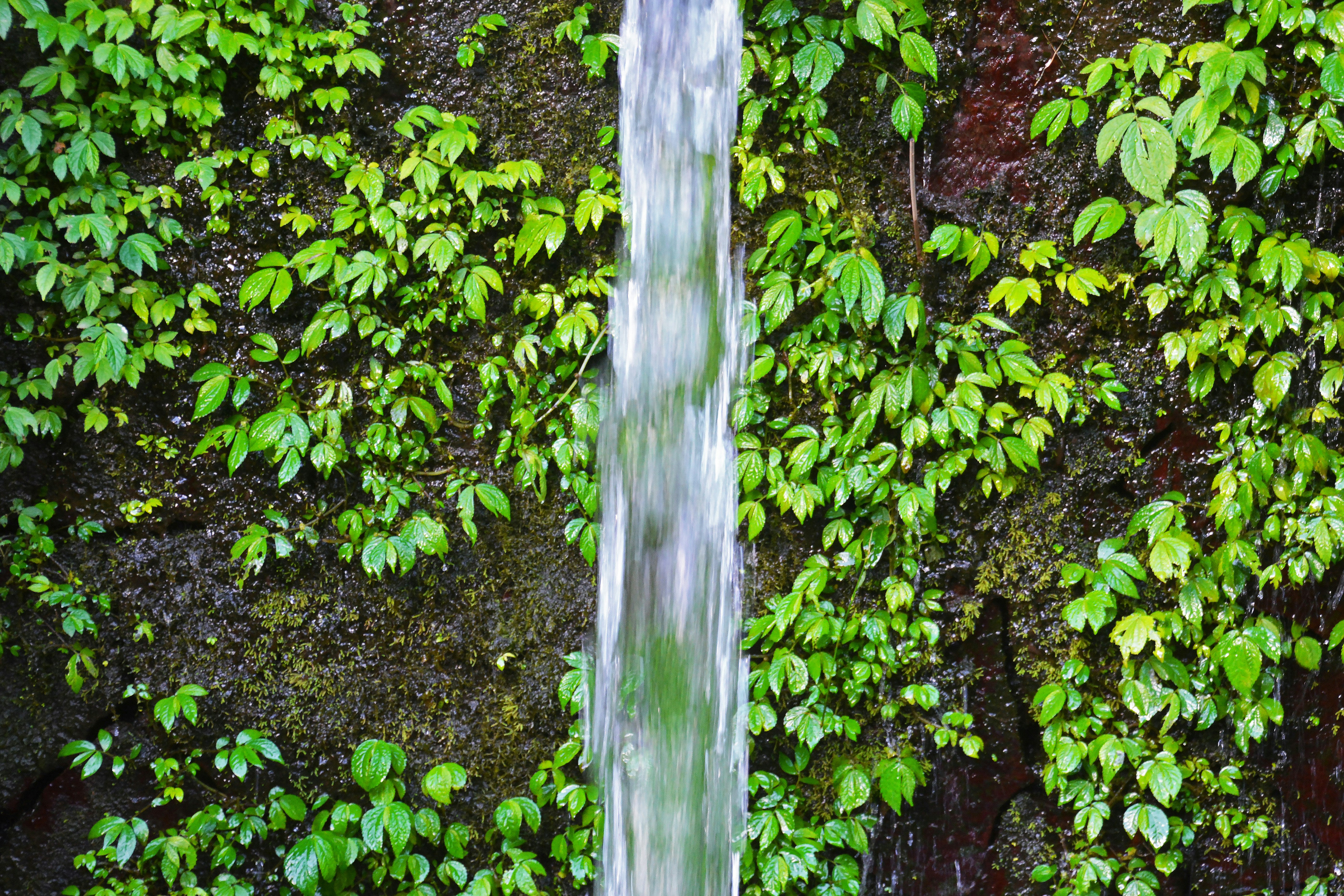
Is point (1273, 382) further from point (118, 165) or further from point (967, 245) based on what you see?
point (118, 165)

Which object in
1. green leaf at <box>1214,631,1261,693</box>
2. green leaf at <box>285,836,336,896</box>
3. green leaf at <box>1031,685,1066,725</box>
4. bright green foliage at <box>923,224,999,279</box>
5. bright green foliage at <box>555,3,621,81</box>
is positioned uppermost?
bright green foliage at <box>555,3,621,81</box>

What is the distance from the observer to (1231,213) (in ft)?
6.64

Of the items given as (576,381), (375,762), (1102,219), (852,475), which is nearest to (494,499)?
(576,381)

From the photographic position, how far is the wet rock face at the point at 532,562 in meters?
2.14

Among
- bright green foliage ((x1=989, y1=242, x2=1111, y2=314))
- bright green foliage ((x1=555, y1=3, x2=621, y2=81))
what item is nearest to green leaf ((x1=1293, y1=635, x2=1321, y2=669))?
bright green foliage ((x1=989, y1=242, x2=1111, y2=314))

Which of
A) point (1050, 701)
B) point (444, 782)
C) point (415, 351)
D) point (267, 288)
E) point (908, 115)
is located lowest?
point (444, 782)

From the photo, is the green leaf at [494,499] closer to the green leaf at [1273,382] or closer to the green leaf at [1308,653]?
the green leaf at [1273,382]

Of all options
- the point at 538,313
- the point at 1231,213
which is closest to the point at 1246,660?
the point at 1231,213

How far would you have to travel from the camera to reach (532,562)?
2.24m

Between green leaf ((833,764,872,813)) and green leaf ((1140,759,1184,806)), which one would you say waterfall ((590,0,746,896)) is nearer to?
green leaf ((833,764,872,813))

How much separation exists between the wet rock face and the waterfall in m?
0.10

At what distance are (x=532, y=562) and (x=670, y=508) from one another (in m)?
0.37

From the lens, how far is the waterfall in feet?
7.13

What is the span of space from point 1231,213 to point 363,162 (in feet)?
6.60
